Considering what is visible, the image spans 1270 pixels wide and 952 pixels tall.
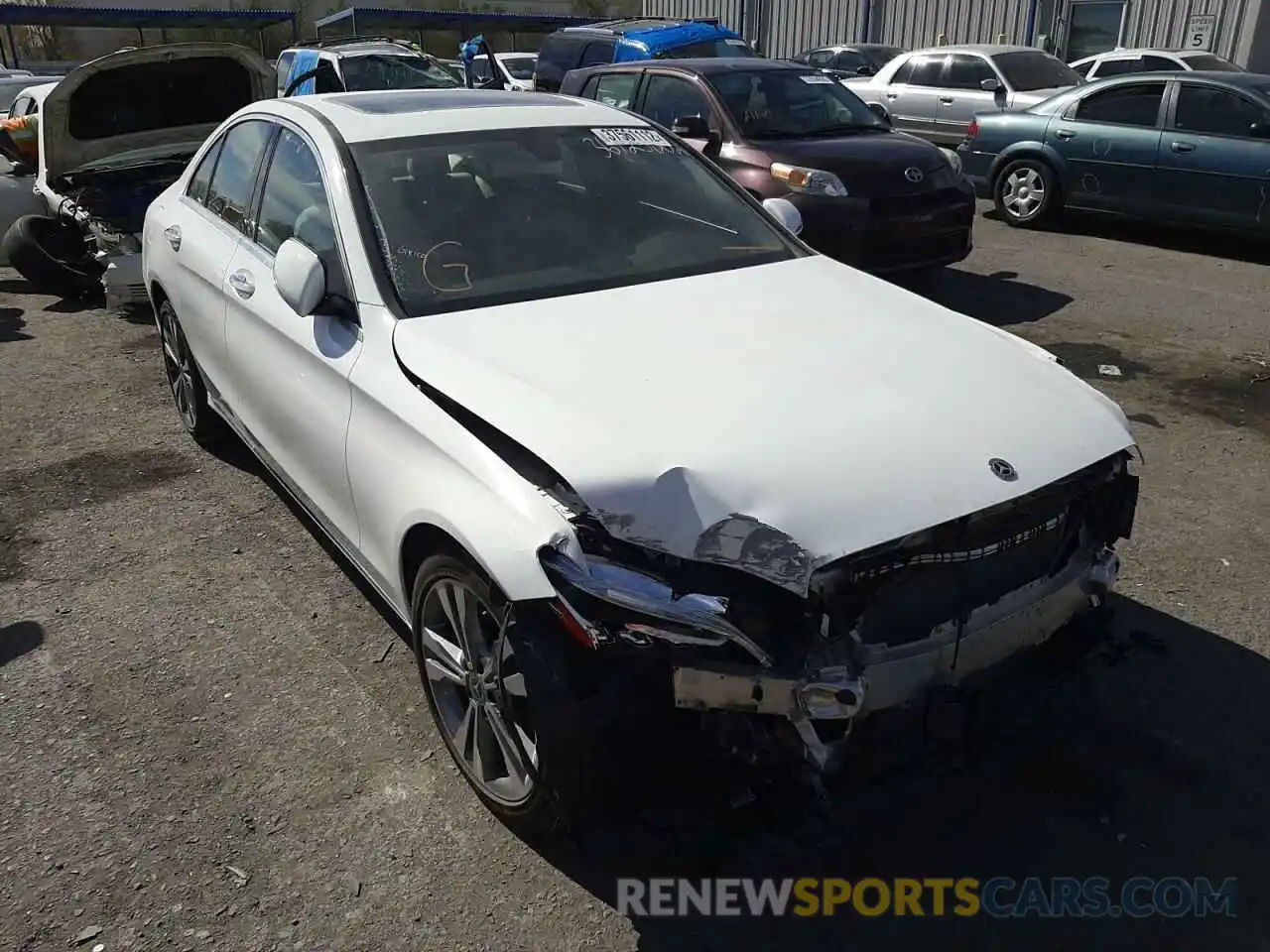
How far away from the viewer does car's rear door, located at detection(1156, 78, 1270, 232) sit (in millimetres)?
8469

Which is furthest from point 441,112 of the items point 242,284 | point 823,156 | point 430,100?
point 823,156

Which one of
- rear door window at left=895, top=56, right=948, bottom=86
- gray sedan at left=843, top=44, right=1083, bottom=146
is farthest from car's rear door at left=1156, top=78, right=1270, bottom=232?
rear door window at left=895, top=56, right=948, bottom=86

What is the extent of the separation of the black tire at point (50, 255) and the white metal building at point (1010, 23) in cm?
1947

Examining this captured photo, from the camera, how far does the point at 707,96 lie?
790 cm

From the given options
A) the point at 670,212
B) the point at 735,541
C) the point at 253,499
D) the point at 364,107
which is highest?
the point at 364,107

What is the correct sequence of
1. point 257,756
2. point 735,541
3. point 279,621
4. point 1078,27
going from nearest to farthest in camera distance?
point 735,541 < point 257,756 < point 279,621 < point 1078,27

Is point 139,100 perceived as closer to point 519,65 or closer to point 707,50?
point 707,50

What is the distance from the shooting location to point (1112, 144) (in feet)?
30.7

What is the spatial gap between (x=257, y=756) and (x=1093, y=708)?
256cm

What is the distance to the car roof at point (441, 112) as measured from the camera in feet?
12.3

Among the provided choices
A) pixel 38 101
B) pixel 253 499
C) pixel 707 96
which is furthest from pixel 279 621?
pixel 38 101

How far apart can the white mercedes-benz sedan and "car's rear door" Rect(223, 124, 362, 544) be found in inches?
0.7

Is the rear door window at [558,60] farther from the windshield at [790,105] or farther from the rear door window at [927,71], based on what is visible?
the windshield at [790,105]

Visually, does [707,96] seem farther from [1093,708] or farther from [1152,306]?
[1093,708]
